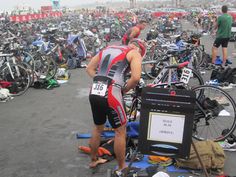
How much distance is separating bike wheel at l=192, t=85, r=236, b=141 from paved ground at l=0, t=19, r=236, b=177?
2.11ft

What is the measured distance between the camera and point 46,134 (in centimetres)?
612

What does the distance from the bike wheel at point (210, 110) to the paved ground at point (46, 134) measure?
25.3 inches

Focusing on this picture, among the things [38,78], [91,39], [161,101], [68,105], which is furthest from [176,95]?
[91,39]

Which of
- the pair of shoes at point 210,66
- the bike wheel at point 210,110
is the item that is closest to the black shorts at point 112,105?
the bike wheel at point 210,110

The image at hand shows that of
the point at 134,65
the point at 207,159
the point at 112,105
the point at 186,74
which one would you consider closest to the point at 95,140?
the point at 112,105

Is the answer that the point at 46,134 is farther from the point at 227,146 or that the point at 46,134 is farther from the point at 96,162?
the point at 227,146

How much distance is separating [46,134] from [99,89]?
2367mm

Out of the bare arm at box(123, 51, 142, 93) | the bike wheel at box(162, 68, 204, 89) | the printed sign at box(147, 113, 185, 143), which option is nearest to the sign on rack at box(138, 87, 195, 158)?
the printed sign at box(147, 113, 185, 143)

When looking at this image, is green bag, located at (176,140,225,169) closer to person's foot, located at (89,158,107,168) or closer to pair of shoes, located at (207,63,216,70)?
person's foot, located at (89,158,107,168)

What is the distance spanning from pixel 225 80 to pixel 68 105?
4.34 m

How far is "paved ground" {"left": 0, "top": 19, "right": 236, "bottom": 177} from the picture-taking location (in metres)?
4.76

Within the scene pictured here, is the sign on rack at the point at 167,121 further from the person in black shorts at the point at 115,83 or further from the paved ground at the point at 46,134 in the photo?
the paved ground at the point at 46,134

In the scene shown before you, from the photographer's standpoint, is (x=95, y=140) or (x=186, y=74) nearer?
(x=95, y=140)

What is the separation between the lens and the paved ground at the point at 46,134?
187 inches
